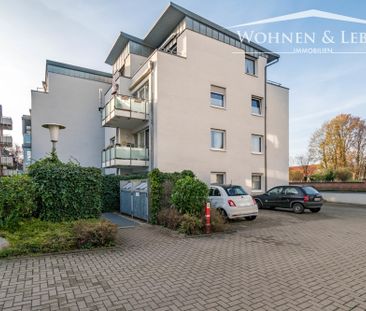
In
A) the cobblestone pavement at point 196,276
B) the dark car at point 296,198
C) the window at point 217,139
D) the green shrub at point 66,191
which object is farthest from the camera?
the window at point 217,139

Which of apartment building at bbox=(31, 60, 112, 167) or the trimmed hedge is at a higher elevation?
apartment building at bbox=(31, 60, 112, 167)

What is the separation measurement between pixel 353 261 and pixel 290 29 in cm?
1229

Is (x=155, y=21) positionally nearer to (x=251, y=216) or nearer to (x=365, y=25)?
(x=365, y=25)

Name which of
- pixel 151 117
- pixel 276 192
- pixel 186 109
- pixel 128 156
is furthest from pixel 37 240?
pixel 276 192

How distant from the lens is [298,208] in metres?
13.7

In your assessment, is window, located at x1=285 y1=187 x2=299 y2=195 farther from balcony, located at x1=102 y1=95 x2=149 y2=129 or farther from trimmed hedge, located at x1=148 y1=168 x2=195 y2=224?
balcony, located at x1=102 y1=95 x2=149 y2=129

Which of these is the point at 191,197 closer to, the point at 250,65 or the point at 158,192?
the point at 158,192

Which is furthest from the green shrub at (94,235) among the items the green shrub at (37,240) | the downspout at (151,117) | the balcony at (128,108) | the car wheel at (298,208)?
the car wheel at (298,208)

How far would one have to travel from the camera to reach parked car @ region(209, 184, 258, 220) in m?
10.4

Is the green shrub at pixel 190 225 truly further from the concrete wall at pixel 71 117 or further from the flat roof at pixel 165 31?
the concrete wall at pixel 71 117

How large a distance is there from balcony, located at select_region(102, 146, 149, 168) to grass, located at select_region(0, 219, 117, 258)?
8.55m

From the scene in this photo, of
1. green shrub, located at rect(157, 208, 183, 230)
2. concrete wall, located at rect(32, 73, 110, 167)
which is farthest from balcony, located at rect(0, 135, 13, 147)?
green shrub, located at rect(157, 208, 183, 230)

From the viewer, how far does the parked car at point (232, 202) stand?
34.0 feet

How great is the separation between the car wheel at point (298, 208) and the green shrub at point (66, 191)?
10.1 metres
